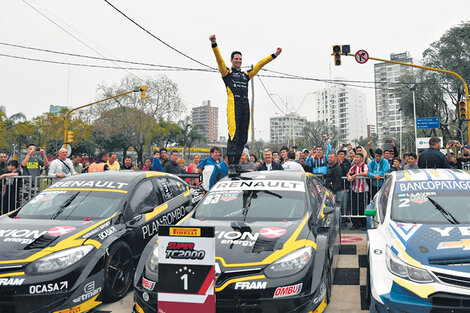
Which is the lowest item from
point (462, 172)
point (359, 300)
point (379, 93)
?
point (359, 300)

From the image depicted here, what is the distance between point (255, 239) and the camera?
415 cm

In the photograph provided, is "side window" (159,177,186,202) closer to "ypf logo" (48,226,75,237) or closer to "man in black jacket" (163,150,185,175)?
"ypf logo" (48,226,75,237)

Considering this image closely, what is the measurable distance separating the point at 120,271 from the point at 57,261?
0.99 metres

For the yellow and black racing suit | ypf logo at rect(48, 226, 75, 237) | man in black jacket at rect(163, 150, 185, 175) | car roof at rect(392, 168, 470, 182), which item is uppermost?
the yellow and black racing suit

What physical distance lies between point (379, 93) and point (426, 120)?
116 meters

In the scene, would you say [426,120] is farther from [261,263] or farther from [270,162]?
[261,263]

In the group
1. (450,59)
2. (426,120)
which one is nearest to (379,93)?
(450,59)

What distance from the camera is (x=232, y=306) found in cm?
349

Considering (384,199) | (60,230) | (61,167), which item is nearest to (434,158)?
(384,199)

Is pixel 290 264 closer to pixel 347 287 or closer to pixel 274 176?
pixel 347 287

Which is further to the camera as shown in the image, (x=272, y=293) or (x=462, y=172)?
(x=462, y=172)

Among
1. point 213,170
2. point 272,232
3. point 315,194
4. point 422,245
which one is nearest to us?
point 422,245

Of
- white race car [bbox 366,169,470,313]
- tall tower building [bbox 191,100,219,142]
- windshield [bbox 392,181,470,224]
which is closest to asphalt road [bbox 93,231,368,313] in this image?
white race car [bbox 366,169,470,313]

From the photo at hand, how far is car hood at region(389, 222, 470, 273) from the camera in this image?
355 cm
